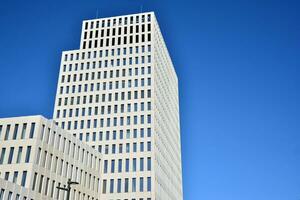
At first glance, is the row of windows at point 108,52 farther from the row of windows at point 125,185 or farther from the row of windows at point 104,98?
the row of windows at point 125,185

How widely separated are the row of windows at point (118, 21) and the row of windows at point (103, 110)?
31839 mm

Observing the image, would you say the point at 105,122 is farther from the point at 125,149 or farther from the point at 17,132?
the point at 17,132

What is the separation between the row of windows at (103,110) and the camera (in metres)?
102

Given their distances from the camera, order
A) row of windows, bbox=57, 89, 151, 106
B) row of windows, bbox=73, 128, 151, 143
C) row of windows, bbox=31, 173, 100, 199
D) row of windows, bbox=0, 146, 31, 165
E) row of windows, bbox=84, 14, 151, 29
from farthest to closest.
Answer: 1. row of windows, bbox=84, 14, 151, 29
2. row of windows, bbox=57, 89, 151, 106
3. row of windows, bbox=73, 128, 151, 143
4. row of windows, bbox=0, 146, 31, 165
5. row of windows, bbox=31, 173, 100, 199

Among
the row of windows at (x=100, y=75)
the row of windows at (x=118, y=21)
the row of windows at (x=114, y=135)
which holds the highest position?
the row of windows at (x=118, y=21)

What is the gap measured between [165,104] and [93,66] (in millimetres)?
26107

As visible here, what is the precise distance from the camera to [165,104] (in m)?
119

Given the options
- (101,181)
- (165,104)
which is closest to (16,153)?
(101,181)

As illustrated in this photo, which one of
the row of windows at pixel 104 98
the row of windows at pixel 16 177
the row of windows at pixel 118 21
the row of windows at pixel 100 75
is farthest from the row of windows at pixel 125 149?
→ the row of windows at pixel 118 21

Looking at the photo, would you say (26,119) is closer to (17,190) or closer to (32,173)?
(32,173)

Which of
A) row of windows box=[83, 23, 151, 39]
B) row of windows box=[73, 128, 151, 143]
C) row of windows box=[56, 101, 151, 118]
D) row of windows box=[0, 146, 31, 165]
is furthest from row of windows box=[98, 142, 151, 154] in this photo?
row of windows box=[83, 23, 151, 39]

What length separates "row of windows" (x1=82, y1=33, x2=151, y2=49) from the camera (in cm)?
11494

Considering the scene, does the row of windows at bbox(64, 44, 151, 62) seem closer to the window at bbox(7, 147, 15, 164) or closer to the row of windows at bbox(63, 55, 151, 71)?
the row of windows at bbox(63, 55, 151, 71)

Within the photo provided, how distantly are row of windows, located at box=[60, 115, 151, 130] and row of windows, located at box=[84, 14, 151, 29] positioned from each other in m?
35.8
